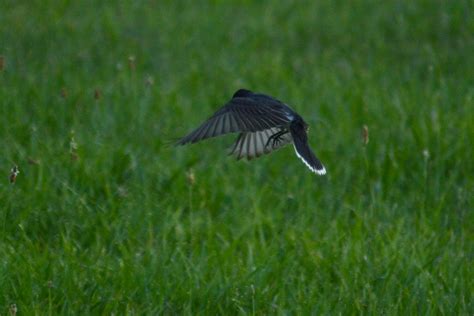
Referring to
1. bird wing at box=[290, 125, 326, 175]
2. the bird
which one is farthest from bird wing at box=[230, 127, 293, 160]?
bird wing at box=[290, 125, 326, 175]

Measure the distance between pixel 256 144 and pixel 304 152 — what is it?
0.61 m

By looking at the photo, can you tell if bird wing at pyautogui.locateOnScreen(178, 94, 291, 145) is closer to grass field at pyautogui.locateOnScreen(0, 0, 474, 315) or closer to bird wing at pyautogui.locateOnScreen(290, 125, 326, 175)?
bird wing at pyautogui.locateOnScreen(290, 125, 326, 175)

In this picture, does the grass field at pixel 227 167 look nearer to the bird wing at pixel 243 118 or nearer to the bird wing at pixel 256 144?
the bird wing at pixel 256 144

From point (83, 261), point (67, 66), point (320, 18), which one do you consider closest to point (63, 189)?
point (83, 261)

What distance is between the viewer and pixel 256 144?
16.3 feet

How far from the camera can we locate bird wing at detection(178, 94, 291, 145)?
13.4 ft

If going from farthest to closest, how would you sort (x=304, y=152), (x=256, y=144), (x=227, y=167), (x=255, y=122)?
(x=227, y=167), (x=256, y=144), (x=304, y=152), (x=255, y=122)

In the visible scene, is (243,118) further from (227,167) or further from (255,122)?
(227,167)

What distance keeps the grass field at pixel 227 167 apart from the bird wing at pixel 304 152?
51 cm

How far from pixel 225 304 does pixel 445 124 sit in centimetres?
265

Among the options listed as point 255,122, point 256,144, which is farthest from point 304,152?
point 256,144

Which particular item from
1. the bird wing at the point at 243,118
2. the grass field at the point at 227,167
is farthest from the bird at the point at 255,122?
the grass field at the point at 227,167

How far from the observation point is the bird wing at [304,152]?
4270 millimetres

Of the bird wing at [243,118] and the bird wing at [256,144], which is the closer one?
the bird wing at [243,118]
